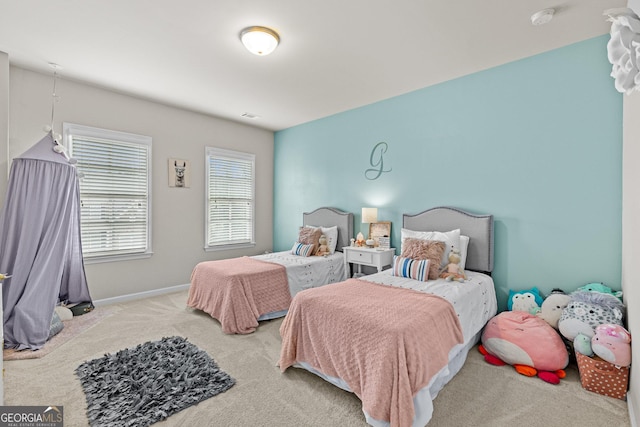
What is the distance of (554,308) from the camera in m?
2.57

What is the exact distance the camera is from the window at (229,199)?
498cm

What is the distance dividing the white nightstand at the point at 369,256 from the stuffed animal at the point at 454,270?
907 mm

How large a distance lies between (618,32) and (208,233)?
4986 mm

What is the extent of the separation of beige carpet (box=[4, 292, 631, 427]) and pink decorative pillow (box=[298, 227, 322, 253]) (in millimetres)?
1759

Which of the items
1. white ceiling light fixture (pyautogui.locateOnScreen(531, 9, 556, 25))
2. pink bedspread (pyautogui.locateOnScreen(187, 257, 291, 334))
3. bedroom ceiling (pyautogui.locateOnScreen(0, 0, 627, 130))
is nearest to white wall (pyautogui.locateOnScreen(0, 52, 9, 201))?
bedroom ceiling (pyautogui.locateOnScreen(0, 0, 627, 130))

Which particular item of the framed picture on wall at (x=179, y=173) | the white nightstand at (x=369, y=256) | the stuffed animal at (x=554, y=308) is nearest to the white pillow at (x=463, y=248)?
the stuffed animal at (x=554, y=308)

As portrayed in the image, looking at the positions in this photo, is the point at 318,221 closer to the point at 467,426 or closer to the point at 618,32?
the point at 467,426

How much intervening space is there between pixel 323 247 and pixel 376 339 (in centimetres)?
247

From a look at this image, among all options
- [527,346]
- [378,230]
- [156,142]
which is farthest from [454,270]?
[156,142]

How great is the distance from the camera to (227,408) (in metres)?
2.00

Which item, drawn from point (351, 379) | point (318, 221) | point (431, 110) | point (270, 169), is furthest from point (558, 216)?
point (270, 169)

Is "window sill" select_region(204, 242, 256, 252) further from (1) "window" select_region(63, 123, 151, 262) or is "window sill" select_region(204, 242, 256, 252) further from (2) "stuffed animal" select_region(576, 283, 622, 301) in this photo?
(2) "stuffed animal" select_region(576, 283, 622, 301)

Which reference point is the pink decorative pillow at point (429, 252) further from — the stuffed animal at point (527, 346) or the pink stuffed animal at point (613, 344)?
the pink stuffed animal at point (613, 344)

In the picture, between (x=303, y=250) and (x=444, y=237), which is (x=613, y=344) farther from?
(x=303, y=250)
